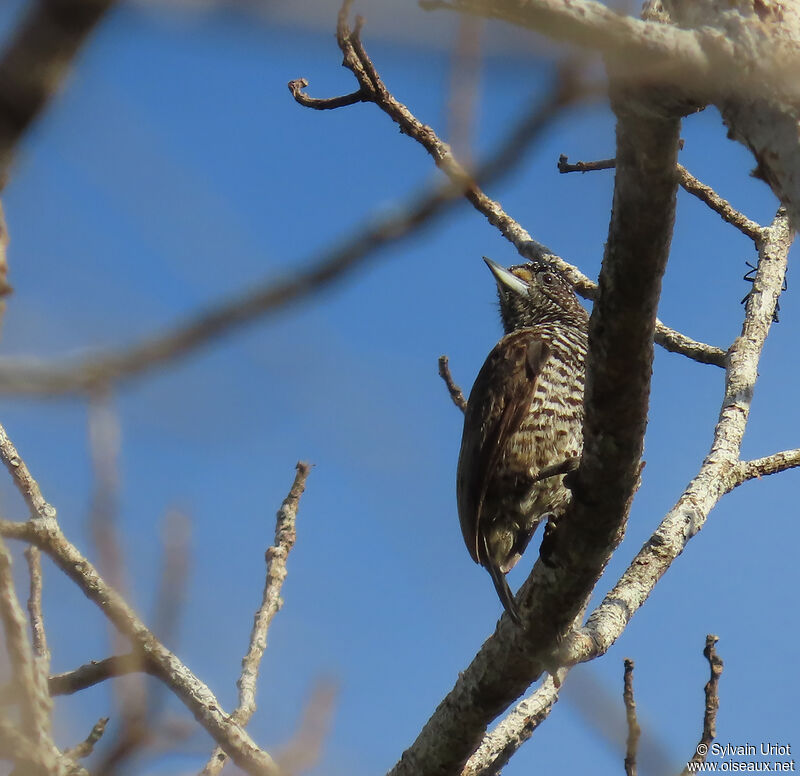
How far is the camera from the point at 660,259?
110 inches

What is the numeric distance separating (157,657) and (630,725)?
1.83m

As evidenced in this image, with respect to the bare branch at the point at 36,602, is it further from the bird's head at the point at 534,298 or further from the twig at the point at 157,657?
the bird's head at the point at 534,298

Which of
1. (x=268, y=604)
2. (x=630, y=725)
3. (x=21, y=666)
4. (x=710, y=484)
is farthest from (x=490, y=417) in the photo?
(x=21, y=666)

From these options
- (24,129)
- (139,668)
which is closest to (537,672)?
(139,668)

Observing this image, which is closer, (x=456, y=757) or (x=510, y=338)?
(x=456, y=757)

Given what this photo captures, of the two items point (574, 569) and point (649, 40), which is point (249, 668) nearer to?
point (574, 569)

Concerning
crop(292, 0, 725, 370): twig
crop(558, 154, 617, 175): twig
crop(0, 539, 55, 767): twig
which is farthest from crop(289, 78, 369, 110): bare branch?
crop(0, 539, 55, 767): twig

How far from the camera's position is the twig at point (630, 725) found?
349 cm

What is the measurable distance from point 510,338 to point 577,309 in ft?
3.26

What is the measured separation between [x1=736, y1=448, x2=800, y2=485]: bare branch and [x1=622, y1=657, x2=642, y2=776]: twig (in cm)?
114

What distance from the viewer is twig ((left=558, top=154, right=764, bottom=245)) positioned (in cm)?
575

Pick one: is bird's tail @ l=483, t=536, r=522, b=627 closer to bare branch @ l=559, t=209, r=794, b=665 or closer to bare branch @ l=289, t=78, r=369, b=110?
bare branch @ l=559, t=209, r=794, b=665

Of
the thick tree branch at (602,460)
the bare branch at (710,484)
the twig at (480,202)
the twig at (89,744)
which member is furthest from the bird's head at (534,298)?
the twig at (89,744)

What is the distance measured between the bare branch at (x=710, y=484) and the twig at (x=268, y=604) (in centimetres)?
147
